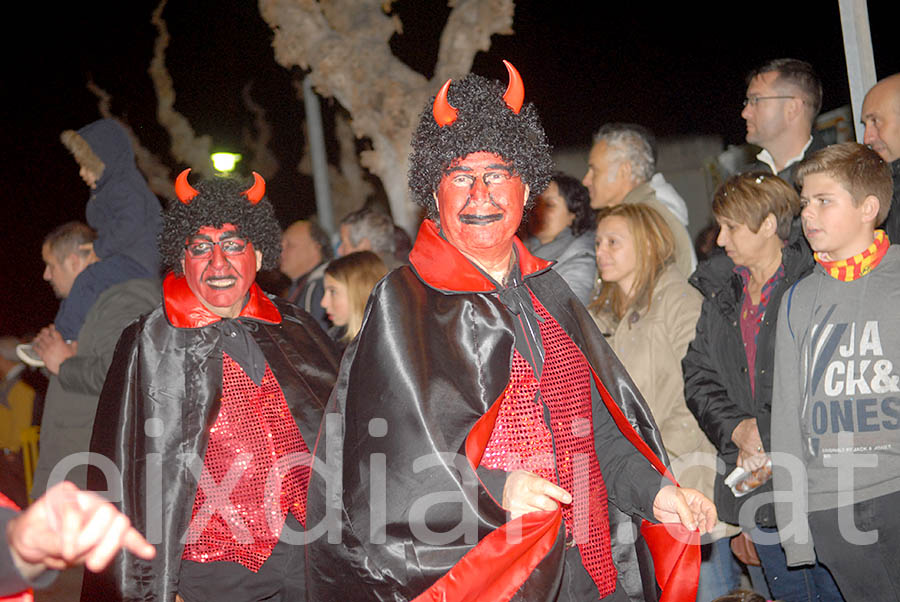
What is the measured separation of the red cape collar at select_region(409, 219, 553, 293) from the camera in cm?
317

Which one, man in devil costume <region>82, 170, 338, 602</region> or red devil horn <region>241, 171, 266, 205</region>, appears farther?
red devil horn <region>241, 171, 266, 205</region>

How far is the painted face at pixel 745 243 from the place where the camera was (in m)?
4.58

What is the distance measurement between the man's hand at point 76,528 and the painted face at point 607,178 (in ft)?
15.4

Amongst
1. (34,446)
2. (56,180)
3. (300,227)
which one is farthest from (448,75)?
(56,180)

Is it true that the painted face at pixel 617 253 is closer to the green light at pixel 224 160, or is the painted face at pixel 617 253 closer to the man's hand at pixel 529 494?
the man's hand at pixel 529 494

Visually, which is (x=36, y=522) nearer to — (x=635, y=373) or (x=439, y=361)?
(x=439, y=361)

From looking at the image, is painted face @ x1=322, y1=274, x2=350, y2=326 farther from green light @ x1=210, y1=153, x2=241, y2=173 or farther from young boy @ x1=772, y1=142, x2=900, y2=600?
green light @ x1=210, y1=153, x2=241, y2=173

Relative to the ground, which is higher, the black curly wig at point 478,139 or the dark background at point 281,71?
the dark background at point 281,71

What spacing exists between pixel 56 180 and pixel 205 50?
12.8 ft

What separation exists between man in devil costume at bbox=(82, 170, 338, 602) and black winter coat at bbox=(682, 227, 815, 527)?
1.83 metres

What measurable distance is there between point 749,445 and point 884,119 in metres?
1.68

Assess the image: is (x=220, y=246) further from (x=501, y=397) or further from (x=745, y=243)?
(x=745, y=243)

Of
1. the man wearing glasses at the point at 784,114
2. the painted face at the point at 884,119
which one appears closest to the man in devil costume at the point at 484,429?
the painted face at the point at 884,119

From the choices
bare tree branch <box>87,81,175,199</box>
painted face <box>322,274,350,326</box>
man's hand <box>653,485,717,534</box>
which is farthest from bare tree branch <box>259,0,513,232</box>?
man's hand <box>653,485,717,534</box>
